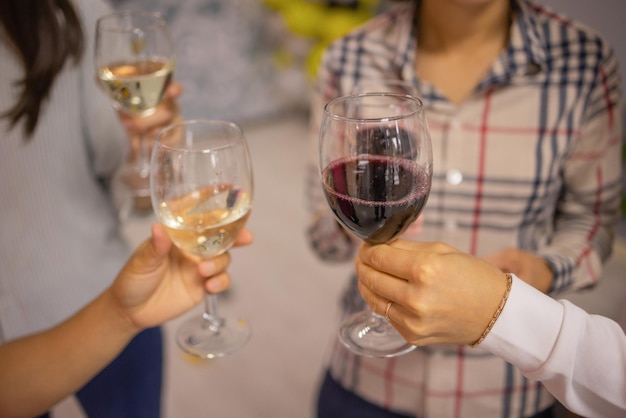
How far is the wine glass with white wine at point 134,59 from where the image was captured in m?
1.01

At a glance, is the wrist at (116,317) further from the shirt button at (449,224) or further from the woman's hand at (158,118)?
the shirt button at (449,224)

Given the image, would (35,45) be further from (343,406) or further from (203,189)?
(343,406)

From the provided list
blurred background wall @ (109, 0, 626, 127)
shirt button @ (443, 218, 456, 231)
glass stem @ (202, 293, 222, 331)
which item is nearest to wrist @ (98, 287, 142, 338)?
glass stem @ (202, 293, 222, 331)

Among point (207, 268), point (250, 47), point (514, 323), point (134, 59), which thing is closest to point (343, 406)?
point (207, 268)

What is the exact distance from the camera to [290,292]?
8.68 feet

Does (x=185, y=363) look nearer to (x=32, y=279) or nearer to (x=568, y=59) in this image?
(x=32, y=279)

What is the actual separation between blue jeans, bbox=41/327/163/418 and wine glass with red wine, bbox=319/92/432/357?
706 millimetres

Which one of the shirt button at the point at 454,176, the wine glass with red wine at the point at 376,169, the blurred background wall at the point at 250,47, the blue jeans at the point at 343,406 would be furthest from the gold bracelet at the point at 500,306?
the blurred background wall at the point at 250,47

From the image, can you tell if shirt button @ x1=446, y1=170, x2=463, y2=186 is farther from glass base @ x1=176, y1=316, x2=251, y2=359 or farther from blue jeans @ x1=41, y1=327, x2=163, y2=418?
blue jeans @ x1=41, y1=327, x2=163, y2=418

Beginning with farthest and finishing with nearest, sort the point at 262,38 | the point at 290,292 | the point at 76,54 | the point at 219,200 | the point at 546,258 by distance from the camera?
the point at 262,38, the point at 290,292, the point at 76,54, the point at 546,258, the point at 219,200

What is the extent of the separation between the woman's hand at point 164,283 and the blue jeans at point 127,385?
42 cm

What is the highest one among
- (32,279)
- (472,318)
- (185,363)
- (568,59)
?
(568,59)

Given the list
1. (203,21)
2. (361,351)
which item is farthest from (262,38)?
(361,351)

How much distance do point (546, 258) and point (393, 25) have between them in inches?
21.4
